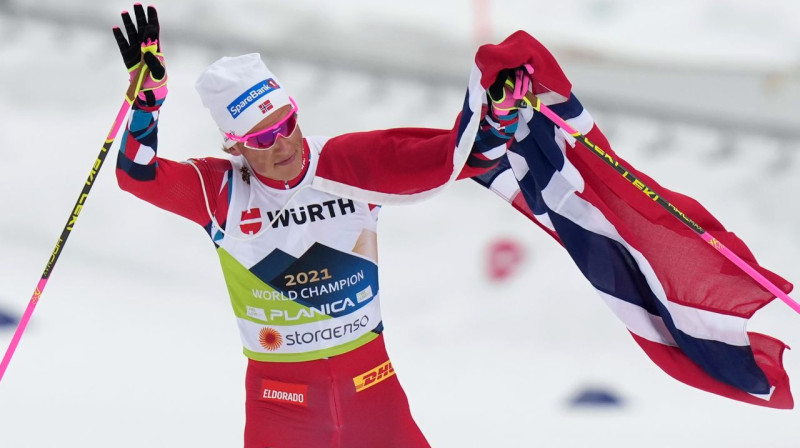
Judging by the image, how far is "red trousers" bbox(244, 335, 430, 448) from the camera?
10.4 feet

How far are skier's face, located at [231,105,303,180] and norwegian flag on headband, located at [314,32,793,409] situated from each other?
0.09 meters

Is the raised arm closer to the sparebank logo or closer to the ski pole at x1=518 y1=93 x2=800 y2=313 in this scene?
the sparebank logo

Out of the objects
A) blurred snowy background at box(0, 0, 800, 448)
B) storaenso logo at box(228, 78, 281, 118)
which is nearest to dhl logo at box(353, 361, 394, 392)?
storaenso logo at box(228, 78, 281, 118)

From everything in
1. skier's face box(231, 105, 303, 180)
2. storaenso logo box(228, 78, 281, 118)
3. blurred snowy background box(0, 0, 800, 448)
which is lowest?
skier's face box(231, 105, 303, 180)

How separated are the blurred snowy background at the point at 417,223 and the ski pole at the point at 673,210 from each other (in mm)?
1320

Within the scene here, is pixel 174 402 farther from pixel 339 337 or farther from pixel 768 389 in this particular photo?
pixel 768 389

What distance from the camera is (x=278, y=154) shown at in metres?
3.02

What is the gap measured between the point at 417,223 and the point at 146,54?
3030mm

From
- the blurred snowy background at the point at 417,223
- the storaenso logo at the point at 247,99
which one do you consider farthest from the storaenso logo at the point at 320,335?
the blurred snowy background at the point at 417,223

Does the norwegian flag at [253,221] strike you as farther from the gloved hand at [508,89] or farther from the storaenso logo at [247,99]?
the gloved hand at [508,89]

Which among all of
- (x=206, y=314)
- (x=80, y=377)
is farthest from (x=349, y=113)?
(x=80, y=377)

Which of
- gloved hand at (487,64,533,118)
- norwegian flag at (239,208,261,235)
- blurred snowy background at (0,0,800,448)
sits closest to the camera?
gloved hand at (487,64,533,118)

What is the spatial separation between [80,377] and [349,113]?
2.15 meters

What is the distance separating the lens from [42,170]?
242 inches
